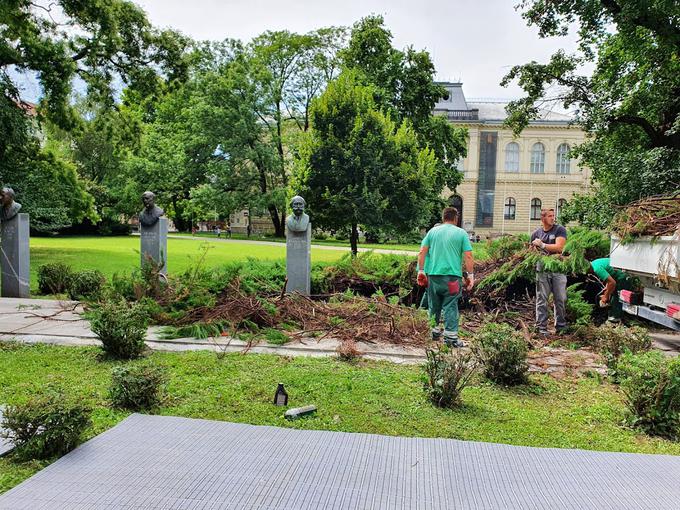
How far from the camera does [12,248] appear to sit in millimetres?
11031

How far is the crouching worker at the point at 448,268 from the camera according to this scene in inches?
259

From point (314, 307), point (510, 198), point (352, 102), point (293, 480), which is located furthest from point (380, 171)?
point (510, 198)

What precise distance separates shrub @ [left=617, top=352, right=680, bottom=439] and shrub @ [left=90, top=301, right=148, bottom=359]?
5.19 meters

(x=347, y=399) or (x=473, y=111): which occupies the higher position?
(x=473, y=111)

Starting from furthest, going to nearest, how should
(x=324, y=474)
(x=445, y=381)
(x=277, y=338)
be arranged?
(x=277, y=338), (x=445, y=381), (x=324, y=474)

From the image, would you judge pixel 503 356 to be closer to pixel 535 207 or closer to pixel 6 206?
pixel 6 206

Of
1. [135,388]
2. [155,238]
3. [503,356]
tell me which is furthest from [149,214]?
[503,356]

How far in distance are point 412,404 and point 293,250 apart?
17.9 ft

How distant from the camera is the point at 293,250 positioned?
955 cm

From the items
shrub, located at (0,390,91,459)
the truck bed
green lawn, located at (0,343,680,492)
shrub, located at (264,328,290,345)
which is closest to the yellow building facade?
the truck bed

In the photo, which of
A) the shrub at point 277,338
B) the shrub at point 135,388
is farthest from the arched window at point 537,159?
the shrub at point 135,388

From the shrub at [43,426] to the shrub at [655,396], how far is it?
4.43 meters

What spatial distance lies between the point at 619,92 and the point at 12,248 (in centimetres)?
1625

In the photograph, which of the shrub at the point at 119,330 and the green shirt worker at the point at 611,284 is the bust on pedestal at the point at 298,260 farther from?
the green shirt worker at the point at 611,284
